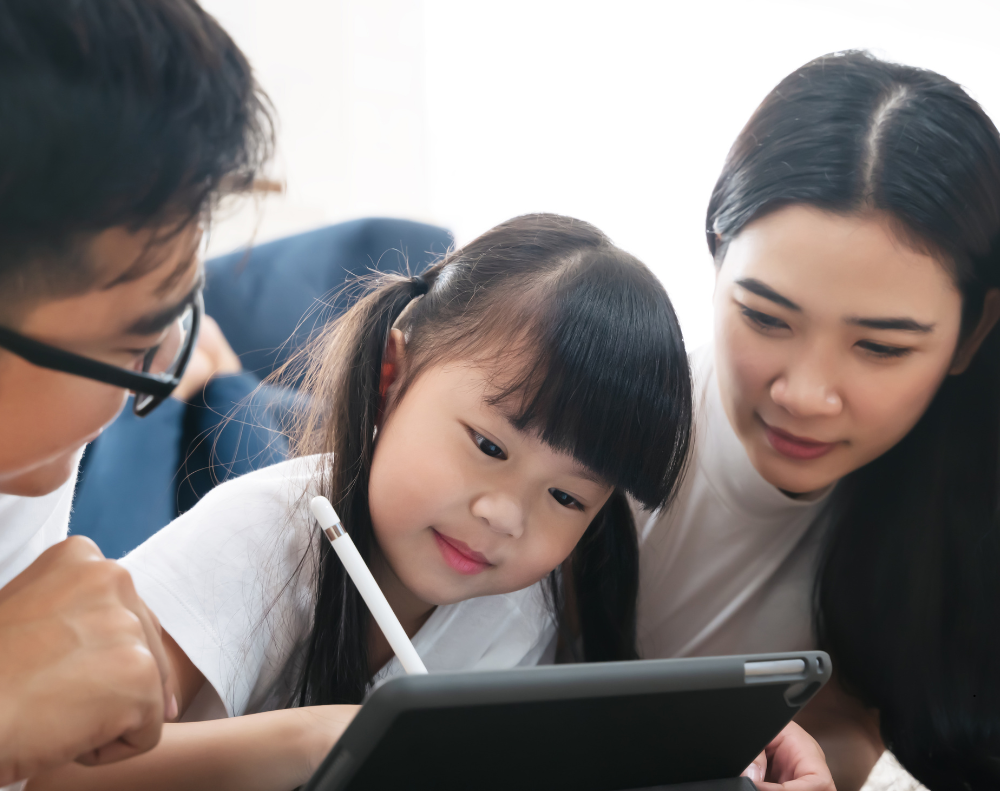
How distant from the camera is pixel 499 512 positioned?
0.65 meters

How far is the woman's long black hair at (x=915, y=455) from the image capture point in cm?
76

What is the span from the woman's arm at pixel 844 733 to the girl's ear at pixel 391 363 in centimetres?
56

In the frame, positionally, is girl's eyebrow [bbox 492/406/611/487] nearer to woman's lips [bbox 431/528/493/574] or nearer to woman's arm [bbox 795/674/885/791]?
woman's lips [bbox 431/528/493/574]

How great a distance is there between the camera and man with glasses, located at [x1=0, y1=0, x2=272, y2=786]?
1.22 feet

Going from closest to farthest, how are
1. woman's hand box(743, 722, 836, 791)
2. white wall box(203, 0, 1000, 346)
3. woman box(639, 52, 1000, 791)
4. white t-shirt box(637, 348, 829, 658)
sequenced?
1. woman's hand box(743, 722, 836, 791)
2. woman box(639, 52, 1000, 791)
3. white t-shirt box(637, 348, 829, 658)
4. white wall box(203, 0, 1000, 346)

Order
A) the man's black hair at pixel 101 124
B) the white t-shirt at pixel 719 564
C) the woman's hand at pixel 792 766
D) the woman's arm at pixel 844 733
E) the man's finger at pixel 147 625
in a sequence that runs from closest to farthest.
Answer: the man's black hair at pixel 101 124 < the man's finger at pixel 147 625 < the woman's hand at pixel 792 766 < the woman's arm at pixel 844 733 < the white t-shirt at pixel 719 564

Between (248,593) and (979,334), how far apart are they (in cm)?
73

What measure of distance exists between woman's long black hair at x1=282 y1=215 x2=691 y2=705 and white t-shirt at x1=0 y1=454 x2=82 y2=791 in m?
0.22

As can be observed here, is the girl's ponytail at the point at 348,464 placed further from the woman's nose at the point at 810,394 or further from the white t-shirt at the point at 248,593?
the woman's nose at the point at 810,394

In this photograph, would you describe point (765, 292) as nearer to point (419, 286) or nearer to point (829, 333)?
point (829, 333)

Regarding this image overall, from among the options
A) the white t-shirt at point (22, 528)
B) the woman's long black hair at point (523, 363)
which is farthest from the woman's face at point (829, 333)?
the white t-shirt at point (22, 528)

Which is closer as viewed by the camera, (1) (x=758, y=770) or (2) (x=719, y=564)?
(1) (x=758, y=770)

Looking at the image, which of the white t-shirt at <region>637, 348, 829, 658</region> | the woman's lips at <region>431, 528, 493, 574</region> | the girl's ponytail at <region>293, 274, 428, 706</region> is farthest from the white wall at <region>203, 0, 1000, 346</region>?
the woman's lips at <region>431, 528, 493, 574</region>

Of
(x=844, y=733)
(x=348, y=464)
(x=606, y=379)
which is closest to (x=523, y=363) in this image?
(x=606, y=379)
